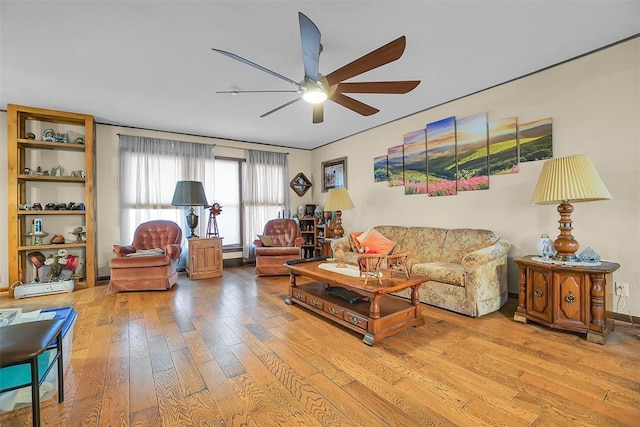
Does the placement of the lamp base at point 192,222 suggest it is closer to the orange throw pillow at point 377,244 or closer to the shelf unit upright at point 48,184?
the shelf unit upright at point 48,184

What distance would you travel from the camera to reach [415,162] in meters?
4.42

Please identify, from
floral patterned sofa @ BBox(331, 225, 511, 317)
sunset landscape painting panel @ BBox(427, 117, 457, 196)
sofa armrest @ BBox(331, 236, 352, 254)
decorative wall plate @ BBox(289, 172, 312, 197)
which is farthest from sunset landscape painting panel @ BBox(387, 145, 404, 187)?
decorative wall plate @ BBox(289, 172, 312, 197)

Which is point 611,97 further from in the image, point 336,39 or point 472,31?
point 336,39

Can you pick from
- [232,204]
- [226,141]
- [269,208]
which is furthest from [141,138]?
[269,208]

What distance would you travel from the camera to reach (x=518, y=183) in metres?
3.32

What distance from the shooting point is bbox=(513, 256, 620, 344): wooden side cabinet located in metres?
2.32

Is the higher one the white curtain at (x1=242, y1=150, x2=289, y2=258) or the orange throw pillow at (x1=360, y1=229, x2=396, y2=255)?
the white curtain at (x1=242, y1=150, x2=289, y2=258)

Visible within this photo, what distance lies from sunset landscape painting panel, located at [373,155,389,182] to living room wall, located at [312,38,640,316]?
97 cm

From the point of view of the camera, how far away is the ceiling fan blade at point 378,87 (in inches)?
90.3

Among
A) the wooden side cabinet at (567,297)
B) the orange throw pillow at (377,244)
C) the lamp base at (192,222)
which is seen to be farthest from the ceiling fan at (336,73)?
the lamp base at (192,222)

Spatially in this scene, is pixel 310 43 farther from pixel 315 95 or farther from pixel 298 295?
pixel 298 295

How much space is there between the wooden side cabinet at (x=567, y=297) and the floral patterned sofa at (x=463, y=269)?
0.30 metres

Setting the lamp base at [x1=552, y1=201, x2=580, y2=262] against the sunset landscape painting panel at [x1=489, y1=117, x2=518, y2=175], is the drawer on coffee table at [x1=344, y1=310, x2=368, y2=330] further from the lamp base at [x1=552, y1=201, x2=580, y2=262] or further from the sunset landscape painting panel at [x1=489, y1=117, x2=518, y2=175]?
the sunset landscape painting panel at [x1=489, y1=117, x2=518, y2=175]

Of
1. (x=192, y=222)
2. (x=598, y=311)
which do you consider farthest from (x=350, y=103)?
(x=192, y=222)
